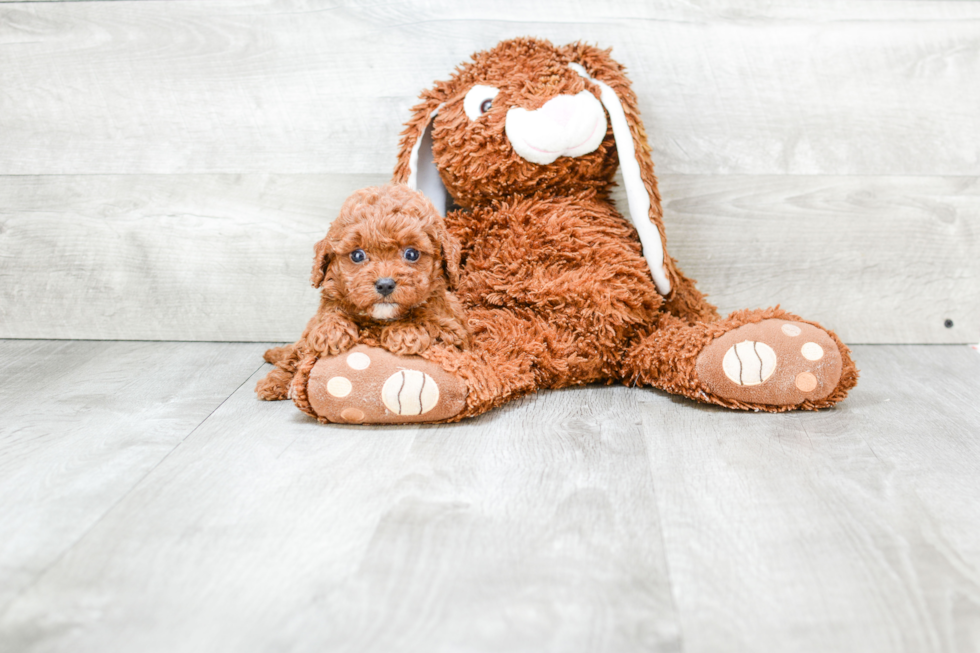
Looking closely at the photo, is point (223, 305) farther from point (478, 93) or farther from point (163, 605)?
point (163, 605)

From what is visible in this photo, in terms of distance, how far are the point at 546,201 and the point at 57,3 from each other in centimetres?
86

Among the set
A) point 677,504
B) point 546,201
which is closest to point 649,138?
point 546,201

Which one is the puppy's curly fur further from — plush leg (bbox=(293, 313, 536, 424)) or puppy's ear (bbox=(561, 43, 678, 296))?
puppy's ear (bbox=(561, 43, 678, 296))

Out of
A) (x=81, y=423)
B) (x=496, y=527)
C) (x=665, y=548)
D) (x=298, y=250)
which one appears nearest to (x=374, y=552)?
(x=496, y=527)

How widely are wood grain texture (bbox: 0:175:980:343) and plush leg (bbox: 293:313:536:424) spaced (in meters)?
0.44

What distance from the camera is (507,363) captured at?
→ 3.37 feet

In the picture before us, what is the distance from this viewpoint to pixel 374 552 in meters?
0.68

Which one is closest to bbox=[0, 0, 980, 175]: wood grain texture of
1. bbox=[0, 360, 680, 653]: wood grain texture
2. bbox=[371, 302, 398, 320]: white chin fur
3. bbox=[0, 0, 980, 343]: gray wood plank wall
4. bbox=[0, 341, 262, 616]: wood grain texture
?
bbox=[0, 0, 980, 343]: gray wood plank wall

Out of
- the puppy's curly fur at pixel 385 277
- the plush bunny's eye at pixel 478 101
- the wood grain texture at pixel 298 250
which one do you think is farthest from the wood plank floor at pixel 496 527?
the plush bunny's eye at pixel 478 101

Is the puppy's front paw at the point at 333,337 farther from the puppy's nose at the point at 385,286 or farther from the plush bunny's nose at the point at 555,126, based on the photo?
the plush bunny's nose at the point at 555,126

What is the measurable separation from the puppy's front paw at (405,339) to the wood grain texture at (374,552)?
98 millimetres

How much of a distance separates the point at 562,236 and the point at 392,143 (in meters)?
0.37

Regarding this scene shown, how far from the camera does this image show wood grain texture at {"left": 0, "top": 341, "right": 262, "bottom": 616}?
28.6 inches

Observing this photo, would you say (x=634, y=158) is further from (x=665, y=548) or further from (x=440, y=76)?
(x=665, y=548)
